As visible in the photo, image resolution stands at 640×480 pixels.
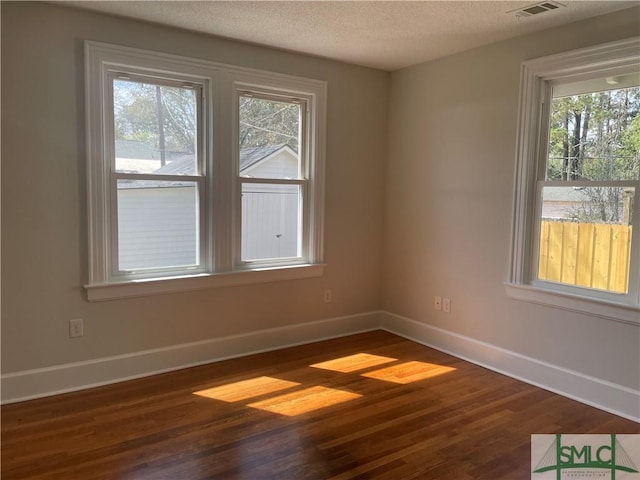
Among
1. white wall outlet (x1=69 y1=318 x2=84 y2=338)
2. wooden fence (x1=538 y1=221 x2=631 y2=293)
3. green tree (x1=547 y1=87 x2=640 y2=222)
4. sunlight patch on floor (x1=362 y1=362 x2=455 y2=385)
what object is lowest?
sunlight patch on floor (x1=362 y1=362 x2=455 y2=385)

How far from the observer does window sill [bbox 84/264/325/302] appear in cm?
313

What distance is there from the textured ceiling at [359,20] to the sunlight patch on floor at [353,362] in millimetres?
2387

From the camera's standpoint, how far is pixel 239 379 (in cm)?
327

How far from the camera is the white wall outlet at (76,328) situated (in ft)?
10.0

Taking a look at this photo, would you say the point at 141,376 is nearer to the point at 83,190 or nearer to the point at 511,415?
the point at 83,190

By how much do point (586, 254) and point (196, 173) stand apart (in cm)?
273

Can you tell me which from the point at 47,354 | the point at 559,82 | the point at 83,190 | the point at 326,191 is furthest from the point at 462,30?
the point at 47,354

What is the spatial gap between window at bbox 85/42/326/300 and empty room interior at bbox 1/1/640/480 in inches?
0.7

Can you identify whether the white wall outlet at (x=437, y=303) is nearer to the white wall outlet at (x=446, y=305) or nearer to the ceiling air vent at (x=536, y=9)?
the white wall outlet at (x=446, y=305)

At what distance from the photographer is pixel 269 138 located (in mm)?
3816

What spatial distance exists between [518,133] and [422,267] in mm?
1379

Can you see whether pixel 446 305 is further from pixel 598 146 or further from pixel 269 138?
pixel 269 138

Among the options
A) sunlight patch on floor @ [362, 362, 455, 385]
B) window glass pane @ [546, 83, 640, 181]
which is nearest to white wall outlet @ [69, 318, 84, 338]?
sunlight patch on floor @ [362, 362, 455, 385]

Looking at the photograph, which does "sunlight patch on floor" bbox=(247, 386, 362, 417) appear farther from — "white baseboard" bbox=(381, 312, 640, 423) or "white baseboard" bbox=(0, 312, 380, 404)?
"white baseboard" bbox=(381, 312, 640, 423)
